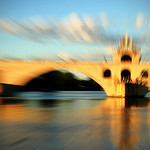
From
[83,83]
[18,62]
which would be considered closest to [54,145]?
[18,62]

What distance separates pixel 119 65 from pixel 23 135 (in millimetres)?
43028

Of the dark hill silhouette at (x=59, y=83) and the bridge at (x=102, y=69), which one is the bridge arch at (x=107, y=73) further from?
the dark hill silhouette at (x=59, y=83)

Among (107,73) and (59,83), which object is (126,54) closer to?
(107,73)

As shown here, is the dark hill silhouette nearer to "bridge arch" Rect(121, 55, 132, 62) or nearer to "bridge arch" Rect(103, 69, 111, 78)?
"bridge arch" Rect(103, 69, 111, 78)

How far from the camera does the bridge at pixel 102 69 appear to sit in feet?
157

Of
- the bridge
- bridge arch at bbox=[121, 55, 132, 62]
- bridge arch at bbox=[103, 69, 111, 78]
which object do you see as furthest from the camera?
bridge arch at bbox=[121, 55, 132, 62]

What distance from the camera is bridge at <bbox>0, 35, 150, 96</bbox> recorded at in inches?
1887

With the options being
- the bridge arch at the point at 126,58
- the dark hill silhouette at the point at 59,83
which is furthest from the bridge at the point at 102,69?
the dark hill silhouette at the point at 59,83

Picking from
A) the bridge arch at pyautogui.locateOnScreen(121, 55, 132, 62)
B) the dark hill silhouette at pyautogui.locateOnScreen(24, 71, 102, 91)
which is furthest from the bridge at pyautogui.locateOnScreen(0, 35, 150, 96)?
the dark hill silhouette at pyautogui.locateOnScreen(24, 71, 102, 91)

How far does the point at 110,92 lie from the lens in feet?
150

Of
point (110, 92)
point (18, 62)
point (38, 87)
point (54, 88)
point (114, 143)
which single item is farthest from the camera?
point (54, 88)

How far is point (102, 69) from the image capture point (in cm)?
4922

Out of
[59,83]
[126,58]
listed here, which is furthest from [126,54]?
[59,83]

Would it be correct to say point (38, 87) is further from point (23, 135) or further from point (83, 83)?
point (23, 135)
